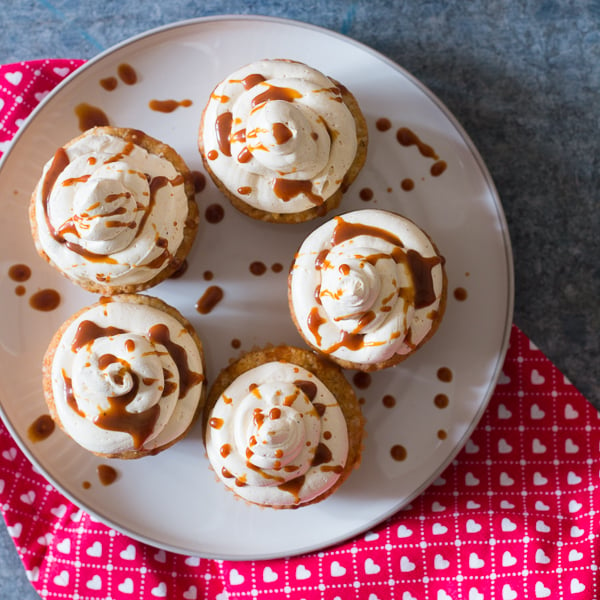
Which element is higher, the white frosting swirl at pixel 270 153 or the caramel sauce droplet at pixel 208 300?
the white frosting swirl at pixel 270 153

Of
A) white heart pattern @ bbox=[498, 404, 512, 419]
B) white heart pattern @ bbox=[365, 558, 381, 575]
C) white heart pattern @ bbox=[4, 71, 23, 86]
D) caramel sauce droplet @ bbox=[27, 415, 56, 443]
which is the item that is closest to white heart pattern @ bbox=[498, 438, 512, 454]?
white heart pattern @ bbox=[498, 404, 512, 419]

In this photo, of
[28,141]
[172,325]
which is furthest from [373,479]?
[28,141]

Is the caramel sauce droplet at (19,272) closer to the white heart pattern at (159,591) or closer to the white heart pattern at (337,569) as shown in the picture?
the white heart pattern at (159,591)

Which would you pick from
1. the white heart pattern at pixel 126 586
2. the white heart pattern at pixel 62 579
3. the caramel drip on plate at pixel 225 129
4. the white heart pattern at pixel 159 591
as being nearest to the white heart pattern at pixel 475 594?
the white heart pattern at pixel 159 591

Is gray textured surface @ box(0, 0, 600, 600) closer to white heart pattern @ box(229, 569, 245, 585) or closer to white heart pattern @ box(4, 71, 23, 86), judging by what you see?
white heart pattern @ box(4, 71, 23, 86)

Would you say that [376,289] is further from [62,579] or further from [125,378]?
[62,579]

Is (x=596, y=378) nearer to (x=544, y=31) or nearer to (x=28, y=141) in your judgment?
(x=544, y=31)

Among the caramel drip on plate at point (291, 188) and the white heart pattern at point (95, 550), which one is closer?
the caramel drip on plate at point (291, 188)
